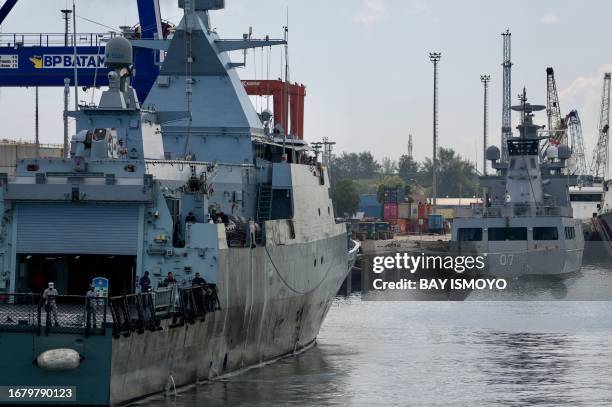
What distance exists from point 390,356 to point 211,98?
9015mm

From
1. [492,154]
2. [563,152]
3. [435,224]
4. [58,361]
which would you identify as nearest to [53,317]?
[58,361]

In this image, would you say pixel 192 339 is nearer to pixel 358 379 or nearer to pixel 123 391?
pixel 123 391

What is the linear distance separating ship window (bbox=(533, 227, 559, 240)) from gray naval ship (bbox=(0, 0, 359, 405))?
120 ft

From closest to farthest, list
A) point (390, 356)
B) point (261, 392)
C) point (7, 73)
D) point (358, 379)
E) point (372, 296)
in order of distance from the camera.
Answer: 1. point (261, 392)
2. point (358, 379)
3. point (390, 356)
4. point (7, 73)
5. point (372, 296)

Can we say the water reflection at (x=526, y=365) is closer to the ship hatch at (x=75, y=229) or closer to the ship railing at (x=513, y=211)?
the ship hatch at (x=75, y=229)

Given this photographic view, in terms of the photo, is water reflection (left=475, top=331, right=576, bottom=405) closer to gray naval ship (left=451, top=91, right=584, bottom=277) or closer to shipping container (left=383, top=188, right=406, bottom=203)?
gray naval ship (left=451, top=91, right=584, bottom=277)

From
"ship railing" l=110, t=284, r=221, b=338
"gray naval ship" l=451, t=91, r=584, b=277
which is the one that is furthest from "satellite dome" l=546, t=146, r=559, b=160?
"ship railing" l=110, t=284, r=221, b=338

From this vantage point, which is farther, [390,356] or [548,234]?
[548,234]

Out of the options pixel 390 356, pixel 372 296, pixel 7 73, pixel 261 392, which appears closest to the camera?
pixel 261 392

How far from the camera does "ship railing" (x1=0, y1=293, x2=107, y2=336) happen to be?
2377 centimetres

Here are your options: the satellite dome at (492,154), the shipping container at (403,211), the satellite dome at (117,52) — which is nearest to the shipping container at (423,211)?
the shipping container at (403,211)

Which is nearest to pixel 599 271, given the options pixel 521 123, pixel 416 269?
pixel 521 123

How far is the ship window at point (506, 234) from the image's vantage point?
71994 mm

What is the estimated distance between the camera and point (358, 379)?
106 ft
